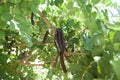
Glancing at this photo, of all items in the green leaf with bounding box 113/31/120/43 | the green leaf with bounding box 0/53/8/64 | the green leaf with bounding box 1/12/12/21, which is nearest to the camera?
the green leaf with bounding box 113/31/120/43

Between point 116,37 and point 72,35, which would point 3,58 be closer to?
point 72,35

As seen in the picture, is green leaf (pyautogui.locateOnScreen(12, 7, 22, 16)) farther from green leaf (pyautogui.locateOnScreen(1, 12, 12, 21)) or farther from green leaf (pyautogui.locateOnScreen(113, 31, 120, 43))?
green leaf (pyautogui.locateOnScreen(113, 31, 120, 43))

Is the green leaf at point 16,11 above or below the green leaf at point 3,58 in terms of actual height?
above

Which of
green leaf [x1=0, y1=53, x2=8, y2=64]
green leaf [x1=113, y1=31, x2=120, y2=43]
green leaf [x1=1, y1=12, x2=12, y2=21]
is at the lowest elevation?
green leaf [x1=113, y1=31, x2=120, y2=43]

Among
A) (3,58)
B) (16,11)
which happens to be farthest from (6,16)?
(3,58)

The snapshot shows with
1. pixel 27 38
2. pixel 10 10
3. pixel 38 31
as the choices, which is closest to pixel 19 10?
pixel 10 10

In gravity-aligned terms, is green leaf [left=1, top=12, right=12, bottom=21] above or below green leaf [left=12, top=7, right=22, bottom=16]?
below

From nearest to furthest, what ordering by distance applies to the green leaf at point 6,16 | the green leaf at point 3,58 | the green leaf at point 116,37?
the green leaf at point 116,37
the green leaf at point 6,16
the green leaf at point 3,58

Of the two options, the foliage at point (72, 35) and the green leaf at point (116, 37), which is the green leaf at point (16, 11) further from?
the green leaf at point (116, 37)

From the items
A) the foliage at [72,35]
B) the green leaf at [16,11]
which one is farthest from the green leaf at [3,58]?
the green leaf at [16,11]

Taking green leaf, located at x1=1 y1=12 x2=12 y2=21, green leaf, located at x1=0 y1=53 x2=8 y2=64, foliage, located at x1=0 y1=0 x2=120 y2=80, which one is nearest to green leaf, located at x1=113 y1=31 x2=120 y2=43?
foliage, located at x1=0 y1=0 x2=120 y2=80
